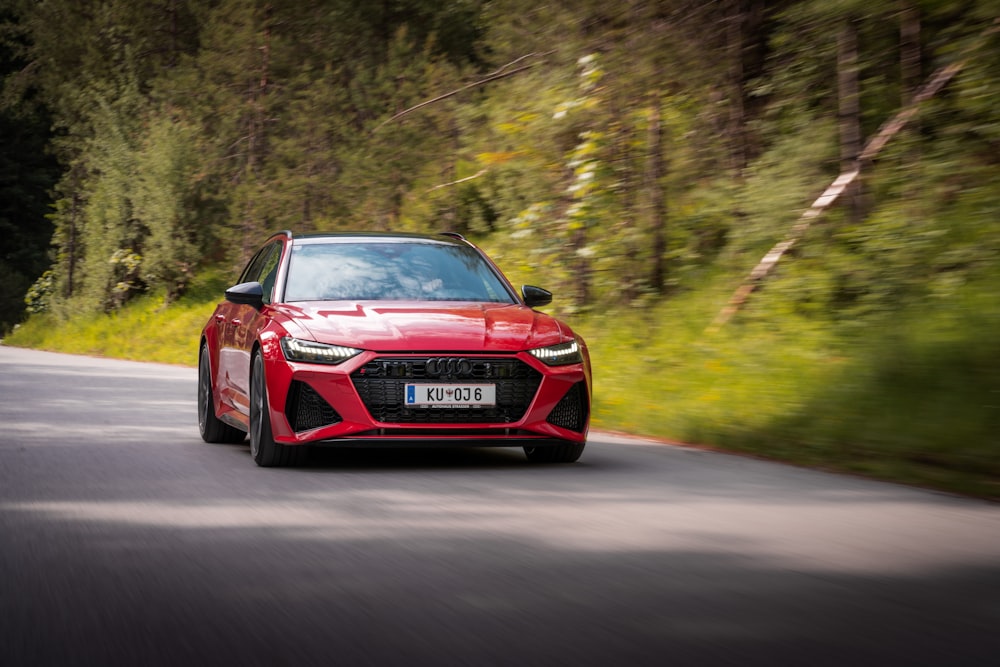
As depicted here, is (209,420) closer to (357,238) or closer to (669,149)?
(357,238)

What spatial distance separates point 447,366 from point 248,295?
176cm

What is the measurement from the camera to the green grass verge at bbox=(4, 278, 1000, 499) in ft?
27.3

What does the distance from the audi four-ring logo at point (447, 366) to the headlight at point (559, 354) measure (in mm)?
431

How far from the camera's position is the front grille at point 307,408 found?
823cm

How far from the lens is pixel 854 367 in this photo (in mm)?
9875

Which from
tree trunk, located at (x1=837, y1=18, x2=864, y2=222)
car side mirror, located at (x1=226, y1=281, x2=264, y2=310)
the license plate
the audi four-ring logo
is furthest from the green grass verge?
car side mirror, located at (x1=226, y1=281, x2=264, y2=310)

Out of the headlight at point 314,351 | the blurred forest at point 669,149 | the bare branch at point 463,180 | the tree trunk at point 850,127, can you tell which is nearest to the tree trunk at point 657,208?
the blurred forest at point 669,149

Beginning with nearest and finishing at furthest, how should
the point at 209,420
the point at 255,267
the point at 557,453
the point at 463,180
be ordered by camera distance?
the point at 557,453, the point at 209,420, the point at 255,267, the point at 463,180

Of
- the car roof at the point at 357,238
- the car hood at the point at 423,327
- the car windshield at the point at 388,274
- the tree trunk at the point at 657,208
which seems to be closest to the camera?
the car hood at the point at 423,327

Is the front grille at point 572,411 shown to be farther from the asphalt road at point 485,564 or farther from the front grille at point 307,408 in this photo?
the front grille at point 307,408

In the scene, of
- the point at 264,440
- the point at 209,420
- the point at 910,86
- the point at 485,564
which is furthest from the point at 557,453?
the point at 910,86

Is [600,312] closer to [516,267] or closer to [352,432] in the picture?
[516,267]

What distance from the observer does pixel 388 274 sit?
9617 mm

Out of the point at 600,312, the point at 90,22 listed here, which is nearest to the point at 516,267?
the point at 600,312
